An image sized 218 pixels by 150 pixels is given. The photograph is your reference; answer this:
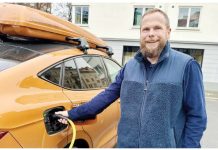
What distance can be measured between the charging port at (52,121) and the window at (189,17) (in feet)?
51.8

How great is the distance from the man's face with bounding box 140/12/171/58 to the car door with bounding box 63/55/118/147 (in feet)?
3.07

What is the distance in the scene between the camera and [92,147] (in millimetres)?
2936

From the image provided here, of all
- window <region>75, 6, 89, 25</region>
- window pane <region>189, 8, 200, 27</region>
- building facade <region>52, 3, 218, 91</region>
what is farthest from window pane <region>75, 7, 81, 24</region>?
window pane <region>189, 8, 200, 27</region>

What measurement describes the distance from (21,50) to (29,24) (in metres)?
0.26

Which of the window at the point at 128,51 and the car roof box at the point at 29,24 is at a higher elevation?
the car roof box at the point at 29,24

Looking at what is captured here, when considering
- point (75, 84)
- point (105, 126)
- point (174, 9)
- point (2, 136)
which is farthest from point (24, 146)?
point (174, 9)

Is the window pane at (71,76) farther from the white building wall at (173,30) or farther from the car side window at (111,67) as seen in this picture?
the white building wall at (173,30)

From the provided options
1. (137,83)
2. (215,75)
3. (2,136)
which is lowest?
(215,75)

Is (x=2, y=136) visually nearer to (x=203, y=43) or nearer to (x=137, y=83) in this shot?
(x=137, y=83)

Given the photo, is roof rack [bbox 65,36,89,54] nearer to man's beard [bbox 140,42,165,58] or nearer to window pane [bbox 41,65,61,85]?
window pane [bbox 41,65,61,85]

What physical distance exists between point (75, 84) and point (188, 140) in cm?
130

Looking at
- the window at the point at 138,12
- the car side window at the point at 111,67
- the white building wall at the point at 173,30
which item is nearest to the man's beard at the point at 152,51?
the car side window at the point at 111,67

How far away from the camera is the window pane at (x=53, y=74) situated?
2.56 m

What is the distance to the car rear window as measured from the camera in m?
2.47
